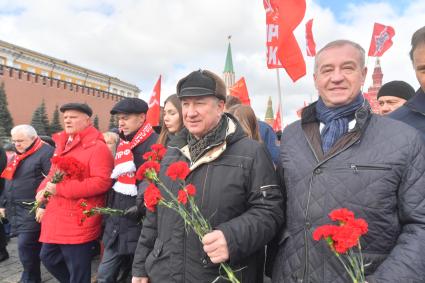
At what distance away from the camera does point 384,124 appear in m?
1.61

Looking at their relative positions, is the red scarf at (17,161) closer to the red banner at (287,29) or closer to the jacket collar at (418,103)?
the red banner at (287,29)

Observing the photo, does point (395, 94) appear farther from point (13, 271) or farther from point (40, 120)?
point (40, 120)

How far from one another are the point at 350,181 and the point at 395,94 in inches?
116

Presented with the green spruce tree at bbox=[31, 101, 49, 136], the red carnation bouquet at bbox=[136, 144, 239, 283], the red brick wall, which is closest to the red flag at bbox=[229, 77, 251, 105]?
the red carnation bouquet at bbox=[136, 144, 239, 283]

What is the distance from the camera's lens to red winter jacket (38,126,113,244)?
3305mm

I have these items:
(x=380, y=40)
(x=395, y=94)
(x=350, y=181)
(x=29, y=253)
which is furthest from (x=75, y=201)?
(x=380, y=40)

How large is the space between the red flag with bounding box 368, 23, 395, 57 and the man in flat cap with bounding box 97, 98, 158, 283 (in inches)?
303

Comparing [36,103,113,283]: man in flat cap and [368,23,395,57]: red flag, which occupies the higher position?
[368,23,395,57]: red flag

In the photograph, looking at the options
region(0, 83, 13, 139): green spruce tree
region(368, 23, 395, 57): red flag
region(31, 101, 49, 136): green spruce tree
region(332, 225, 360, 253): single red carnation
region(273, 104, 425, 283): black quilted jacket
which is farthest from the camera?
region(31, 101, 49, 136): green spruce tree

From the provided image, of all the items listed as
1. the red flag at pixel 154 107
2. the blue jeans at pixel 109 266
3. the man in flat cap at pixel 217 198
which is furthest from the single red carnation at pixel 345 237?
the red flag at pixel 154 107

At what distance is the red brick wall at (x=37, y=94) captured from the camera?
1300 inches

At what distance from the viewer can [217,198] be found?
6.14 feet

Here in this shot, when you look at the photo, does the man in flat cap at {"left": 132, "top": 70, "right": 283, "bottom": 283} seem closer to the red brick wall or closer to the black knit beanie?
the black knit beanie

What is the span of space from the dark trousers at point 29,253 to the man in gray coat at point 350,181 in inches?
135
